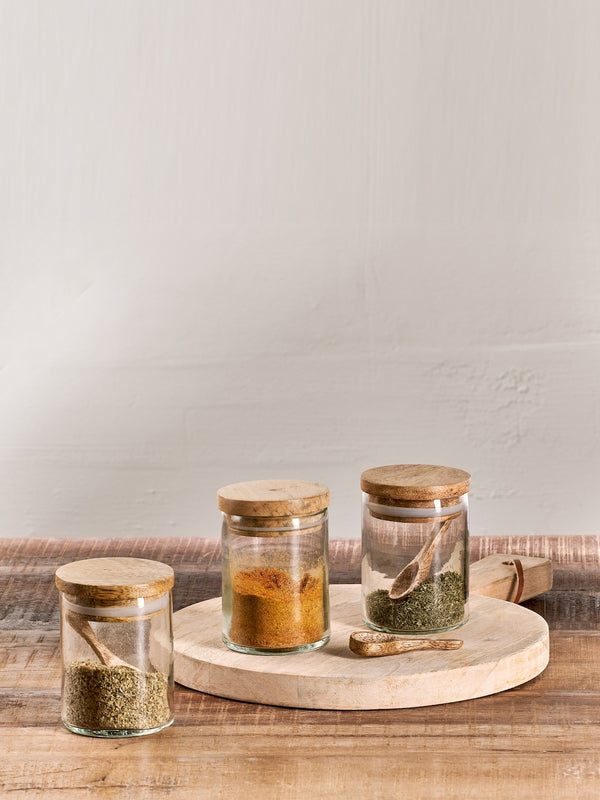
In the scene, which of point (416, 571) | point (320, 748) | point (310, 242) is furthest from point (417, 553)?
point (310, 242)

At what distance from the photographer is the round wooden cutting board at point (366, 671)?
843 mm

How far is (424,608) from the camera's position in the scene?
0.95 metres

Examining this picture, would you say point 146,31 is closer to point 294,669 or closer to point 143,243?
point 143,243

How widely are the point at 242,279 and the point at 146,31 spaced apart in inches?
24.3

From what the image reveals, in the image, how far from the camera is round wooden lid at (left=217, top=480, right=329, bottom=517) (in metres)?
0.89

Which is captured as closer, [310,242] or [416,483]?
[416,483]

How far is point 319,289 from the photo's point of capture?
2.31 meters

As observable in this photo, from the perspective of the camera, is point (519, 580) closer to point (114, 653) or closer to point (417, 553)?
point (417, 553)

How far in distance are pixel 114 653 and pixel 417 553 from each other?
31cm

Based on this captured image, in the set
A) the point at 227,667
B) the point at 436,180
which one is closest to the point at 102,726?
the point at 227,667

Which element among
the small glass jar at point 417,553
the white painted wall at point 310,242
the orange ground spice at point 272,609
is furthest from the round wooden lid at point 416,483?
the white painted wall at point 310,242

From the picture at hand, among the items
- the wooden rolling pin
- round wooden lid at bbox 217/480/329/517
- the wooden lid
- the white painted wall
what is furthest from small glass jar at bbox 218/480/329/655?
the white painted wall

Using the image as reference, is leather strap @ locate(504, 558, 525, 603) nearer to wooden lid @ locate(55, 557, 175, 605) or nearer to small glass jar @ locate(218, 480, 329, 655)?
small glass jar @ locate(218, 480, 329, 655)

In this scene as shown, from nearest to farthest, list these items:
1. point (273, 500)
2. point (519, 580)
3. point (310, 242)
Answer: point (273, 500) → point (519, 580) → point (310, 242)
